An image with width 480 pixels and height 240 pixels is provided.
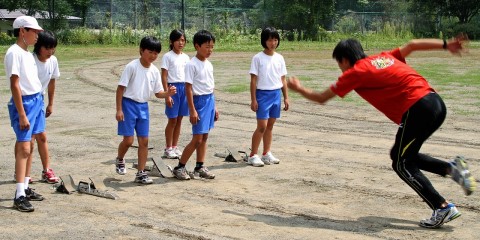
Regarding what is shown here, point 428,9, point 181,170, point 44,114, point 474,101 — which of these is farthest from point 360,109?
point 428,9

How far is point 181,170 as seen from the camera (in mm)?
9047

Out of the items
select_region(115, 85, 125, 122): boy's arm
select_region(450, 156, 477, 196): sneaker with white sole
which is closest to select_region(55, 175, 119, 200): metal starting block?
select_region(115, 85, 125, 122): boy's arm

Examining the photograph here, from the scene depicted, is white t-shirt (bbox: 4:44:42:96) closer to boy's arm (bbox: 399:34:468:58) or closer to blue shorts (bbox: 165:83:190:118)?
blue shorts (bbox: 165:83:190:118)

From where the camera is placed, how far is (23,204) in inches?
293

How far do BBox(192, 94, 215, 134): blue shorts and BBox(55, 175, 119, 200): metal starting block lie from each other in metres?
1.31

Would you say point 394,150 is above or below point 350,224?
above

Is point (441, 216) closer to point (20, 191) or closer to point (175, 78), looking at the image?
point (20, 191)

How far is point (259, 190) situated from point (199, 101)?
1.38 metres

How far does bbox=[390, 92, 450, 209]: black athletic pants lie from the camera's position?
6.81 metres

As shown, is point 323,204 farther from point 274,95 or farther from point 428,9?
point 428,9

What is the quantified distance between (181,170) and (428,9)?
1920 inches

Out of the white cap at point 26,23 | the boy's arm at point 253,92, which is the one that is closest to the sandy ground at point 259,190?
the boy's arm at point 253,92

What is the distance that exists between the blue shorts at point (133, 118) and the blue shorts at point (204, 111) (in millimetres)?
608

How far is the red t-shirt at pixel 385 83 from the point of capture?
22.3ft
